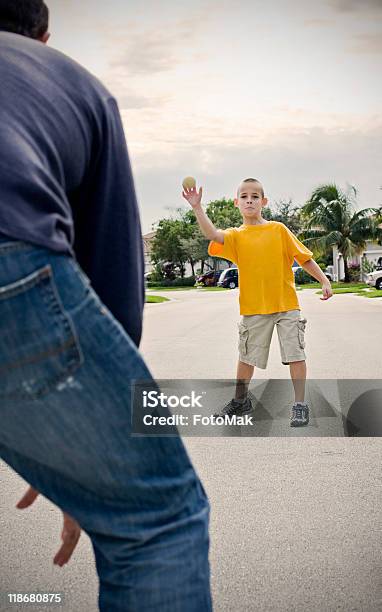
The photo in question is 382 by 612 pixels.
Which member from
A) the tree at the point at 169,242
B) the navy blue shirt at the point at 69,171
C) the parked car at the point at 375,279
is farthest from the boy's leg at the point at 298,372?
the parked car at the point at 375,279

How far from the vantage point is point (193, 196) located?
3189 mm

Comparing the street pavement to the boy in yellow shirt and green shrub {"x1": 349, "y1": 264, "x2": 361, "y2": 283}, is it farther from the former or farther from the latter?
green shrub {"x1": 349, "y1": 264, "x2": 361, "y2": 283}

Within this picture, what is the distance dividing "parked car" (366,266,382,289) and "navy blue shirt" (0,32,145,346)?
24.8 metres

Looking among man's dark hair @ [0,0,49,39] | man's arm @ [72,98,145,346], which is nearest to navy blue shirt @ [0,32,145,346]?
man's arm @ [72,98,145,346]

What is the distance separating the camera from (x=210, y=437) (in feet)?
14.8

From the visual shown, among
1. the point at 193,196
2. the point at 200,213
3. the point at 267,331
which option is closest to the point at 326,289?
the point at 267,331

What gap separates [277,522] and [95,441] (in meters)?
2.08

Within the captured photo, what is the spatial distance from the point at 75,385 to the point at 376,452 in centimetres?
326

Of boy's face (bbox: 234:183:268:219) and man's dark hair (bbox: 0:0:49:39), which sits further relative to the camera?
boy's face (bbox: 234:183:268:219)

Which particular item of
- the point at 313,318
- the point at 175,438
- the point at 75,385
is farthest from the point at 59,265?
the point at 313,318

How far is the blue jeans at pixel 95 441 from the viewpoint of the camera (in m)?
0.99

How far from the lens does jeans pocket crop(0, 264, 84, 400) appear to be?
3.24ft

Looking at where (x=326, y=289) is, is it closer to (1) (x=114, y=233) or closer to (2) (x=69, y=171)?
(1) (x=114, y=233)

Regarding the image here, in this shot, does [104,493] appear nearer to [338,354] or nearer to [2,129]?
[2,129]
